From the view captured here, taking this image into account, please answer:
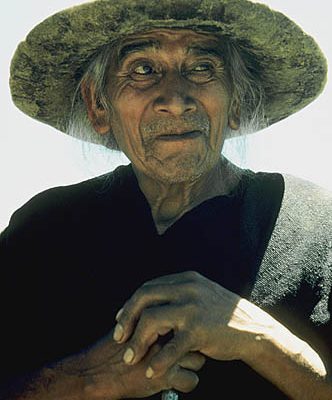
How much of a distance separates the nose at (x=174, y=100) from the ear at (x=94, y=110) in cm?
52

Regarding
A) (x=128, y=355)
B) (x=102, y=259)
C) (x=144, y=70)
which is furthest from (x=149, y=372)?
(x=144, y=70)

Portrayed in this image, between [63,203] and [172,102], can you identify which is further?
[63,203]

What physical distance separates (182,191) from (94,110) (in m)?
0.62

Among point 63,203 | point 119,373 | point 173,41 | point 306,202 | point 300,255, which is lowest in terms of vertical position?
point 119,373

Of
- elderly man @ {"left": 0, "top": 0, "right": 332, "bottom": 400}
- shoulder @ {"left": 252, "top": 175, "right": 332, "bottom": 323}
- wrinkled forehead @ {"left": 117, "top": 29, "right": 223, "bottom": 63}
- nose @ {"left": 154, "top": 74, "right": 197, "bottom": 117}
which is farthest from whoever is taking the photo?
wrinkled forehead @ {"left": 117, "top": 29, "right": 223, "bottom": 63}

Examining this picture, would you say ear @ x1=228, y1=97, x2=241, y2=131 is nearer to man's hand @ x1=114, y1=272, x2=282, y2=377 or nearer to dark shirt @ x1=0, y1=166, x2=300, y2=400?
dark shirt @ x1=0, y1=166, x2=300, y2=400

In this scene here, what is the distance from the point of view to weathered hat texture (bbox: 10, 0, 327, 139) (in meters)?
3.91

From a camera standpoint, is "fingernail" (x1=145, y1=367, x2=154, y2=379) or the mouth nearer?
"fingernail" (x1=145, y1=367, x2=154, y2=379)

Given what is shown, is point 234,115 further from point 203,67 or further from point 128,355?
point 128,355

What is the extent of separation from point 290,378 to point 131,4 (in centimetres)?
160

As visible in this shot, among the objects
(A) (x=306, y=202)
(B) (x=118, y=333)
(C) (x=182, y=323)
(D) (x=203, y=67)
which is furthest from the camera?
(D) (x=203, y=67)

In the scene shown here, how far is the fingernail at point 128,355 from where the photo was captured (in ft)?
11.3

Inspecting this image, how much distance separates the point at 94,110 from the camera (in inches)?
183

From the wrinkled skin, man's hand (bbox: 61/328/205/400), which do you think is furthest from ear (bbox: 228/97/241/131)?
man's hand (bbox: 61/328/205/400)
